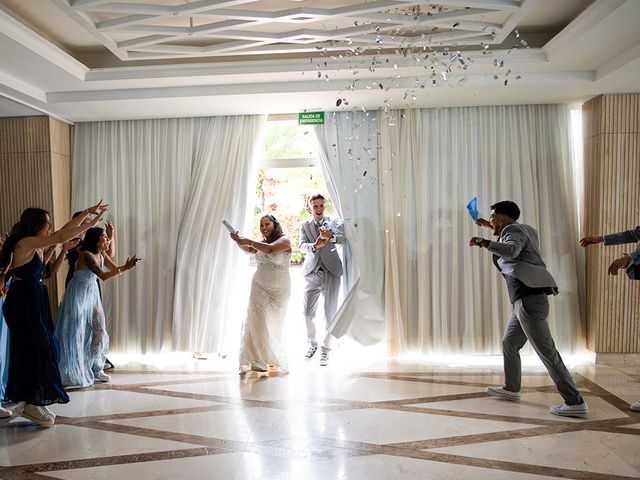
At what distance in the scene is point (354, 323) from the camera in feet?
22.9

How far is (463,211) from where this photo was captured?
699 cm

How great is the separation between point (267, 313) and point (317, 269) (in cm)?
93

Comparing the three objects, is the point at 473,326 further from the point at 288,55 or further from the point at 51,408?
the point at 51,408

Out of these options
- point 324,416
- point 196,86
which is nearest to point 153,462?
point 324,416

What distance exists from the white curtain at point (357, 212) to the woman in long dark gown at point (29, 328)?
10.2ft

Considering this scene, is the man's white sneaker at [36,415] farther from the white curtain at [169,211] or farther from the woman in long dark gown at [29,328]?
the white curtain at [169,211]

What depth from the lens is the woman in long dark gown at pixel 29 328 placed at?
4461mm

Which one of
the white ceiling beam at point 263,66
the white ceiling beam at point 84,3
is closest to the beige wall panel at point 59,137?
the white ceiling beam at point 263,66

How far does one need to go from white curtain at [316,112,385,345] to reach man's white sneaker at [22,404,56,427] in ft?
10.2

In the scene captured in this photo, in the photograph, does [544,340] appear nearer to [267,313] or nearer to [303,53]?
[267,313]

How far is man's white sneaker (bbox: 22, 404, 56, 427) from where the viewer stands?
4523mm

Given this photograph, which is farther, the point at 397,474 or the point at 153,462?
the point at 153,462

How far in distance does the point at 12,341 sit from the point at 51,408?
0.88m

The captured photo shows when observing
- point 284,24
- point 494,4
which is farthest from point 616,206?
point 284,24
